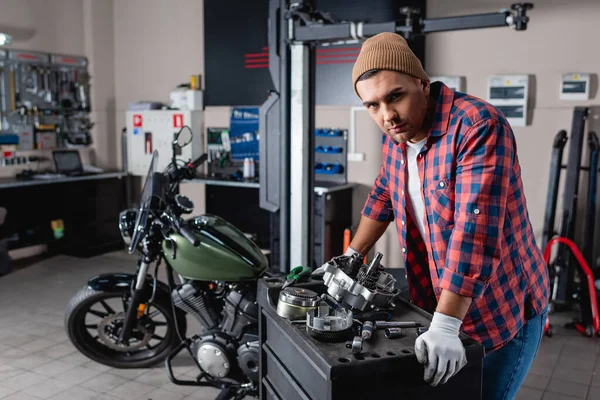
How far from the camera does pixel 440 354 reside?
1115 millimetres

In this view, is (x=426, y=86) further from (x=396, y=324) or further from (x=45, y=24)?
(x=45, y=24)

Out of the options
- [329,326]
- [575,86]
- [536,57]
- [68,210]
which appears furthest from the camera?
[68,210]

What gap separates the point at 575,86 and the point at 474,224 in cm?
340

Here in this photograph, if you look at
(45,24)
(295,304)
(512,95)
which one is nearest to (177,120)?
(45,24)

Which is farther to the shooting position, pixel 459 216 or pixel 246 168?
pixel 246 168

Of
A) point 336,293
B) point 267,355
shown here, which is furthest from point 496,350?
point 267,355

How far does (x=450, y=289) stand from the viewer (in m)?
1.25

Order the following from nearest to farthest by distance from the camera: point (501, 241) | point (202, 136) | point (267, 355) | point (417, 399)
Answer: point (417, 399) < point (501, 241) < point (267, 355) < point (202, 136)

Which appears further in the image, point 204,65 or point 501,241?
point 204,65

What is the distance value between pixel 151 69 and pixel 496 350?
5.62m

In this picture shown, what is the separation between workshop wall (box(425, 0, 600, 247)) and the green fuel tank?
2736 mm

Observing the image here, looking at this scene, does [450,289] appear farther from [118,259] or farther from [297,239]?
[118,259]

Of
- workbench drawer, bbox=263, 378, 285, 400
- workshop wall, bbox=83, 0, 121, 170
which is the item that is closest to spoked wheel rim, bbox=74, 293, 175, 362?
workbench drawer, bbox=263, 378, 285, 400

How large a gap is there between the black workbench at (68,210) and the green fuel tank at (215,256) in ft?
9.82
